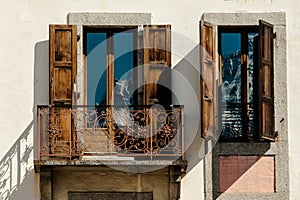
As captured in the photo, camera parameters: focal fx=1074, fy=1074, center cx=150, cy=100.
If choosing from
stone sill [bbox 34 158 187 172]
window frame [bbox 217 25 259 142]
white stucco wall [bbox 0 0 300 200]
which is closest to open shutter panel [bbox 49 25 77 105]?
white stucco wall [bbox 0 0 300 200]

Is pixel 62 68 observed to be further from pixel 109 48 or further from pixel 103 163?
pixel 103 163

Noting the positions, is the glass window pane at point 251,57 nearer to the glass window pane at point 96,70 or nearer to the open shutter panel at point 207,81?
the open shutter panel at point 207,81

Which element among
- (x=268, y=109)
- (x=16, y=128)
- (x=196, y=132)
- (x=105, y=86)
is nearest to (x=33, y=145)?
(x=16, y=128)

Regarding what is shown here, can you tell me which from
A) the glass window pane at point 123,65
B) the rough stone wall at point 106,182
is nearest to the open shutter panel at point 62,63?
the glass window pane at point 123,65

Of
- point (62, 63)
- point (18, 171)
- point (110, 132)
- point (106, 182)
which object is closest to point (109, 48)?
point (62, 63)

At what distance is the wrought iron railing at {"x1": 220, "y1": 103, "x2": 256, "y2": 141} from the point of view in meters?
16.6

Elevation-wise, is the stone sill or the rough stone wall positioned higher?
the stone sill

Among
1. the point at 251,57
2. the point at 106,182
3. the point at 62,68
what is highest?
the point at 251,57

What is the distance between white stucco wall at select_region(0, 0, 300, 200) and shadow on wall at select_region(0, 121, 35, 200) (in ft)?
0.05

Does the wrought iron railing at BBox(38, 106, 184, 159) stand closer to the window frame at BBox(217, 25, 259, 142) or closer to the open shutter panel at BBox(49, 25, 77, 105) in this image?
the open shutter panel at BBox(49, 25, 77, 105)

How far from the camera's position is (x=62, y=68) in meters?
16.4

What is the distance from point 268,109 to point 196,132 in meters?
1.17

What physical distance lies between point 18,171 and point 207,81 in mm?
3186

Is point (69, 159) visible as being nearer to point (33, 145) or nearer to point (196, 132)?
point (33, 145)
